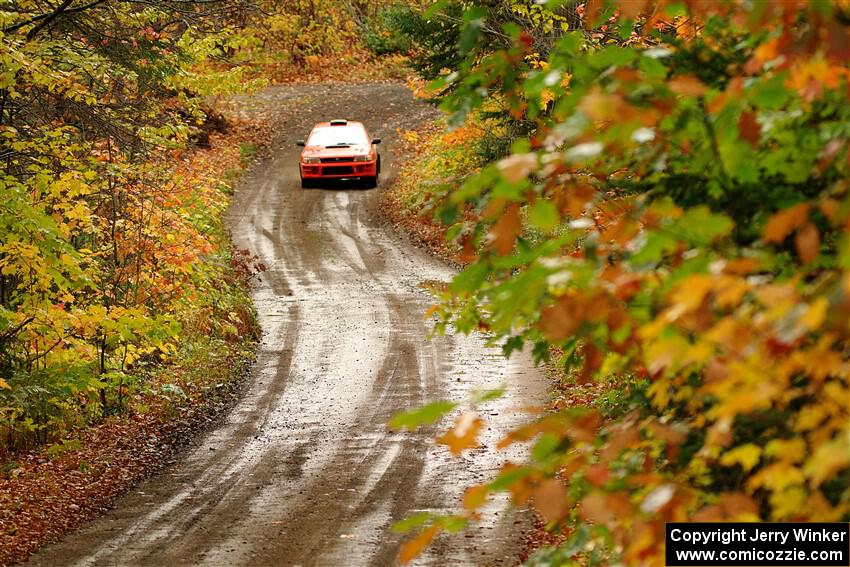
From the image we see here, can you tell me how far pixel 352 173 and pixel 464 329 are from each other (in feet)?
82.1

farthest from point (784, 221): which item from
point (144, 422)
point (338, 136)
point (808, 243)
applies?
point (338, 136)

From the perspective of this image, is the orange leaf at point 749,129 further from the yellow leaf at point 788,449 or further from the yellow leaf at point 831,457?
the yellow leaf at point 831,457

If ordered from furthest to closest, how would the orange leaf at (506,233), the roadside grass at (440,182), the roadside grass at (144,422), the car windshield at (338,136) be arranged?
the car windshield at (338,136)
the roadside grass at (440,182)
the roadside grass at (144,422)
the orange leaf at (506,233)

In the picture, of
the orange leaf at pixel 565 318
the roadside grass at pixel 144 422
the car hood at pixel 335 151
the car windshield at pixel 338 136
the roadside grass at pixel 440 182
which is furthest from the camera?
the car windshield at pixel 338 136

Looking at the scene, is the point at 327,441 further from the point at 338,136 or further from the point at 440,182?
the point at 338,136

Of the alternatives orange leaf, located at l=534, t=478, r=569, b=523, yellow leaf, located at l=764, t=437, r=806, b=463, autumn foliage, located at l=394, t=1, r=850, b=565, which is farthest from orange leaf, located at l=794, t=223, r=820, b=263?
orange leaf, located at l=534, t=478, r=569, b=523

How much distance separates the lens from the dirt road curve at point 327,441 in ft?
29.1

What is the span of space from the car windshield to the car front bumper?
637mm

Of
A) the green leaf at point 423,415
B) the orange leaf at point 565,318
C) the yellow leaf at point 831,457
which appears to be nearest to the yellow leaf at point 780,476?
the yellow leaf at point 831,457

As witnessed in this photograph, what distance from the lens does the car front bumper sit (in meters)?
29.7

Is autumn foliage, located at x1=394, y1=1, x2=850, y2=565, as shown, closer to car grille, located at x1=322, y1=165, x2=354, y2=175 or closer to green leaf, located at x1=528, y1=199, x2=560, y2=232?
green leaf, located at x1=528, y1=199, x2=560, y2=232

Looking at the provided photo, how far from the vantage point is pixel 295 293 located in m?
20.7

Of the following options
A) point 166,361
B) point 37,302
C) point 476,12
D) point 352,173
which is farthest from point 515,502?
point 352,173

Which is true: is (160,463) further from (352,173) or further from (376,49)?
(376,49)
